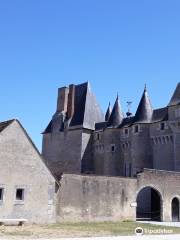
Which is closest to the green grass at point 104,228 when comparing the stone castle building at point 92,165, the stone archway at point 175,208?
the stone castle building at point 92,165

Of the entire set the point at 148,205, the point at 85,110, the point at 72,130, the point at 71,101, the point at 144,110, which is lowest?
the point at 148,205

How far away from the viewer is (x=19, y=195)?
885 inches

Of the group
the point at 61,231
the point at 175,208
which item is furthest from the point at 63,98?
the point at 61,231

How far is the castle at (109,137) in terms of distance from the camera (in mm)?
39688

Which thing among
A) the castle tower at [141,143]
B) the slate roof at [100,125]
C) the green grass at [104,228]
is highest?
the slate roof at [100,125]

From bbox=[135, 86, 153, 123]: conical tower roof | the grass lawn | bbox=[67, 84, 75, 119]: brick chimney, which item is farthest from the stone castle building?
the grass lawn

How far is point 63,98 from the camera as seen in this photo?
49.7m

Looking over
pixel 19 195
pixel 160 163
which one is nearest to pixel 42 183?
pixel 19 195

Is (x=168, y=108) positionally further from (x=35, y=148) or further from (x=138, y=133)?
(x=35, y=148)

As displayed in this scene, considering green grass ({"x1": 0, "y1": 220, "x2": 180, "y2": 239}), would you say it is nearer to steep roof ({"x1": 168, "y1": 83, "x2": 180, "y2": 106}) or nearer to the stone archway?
the stone archway

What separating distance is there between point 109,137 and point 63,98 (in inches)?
353

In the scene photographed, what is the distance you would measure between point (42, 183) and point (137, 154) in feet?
65.5

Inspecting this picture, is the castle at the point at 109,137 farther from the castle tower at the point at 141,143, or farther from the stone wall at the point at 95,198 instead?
the stone wall at the point at 95,198

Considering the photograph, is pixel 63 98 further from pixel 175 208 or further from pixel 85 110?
pixel 175 208
